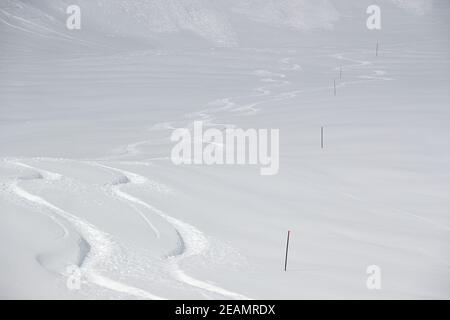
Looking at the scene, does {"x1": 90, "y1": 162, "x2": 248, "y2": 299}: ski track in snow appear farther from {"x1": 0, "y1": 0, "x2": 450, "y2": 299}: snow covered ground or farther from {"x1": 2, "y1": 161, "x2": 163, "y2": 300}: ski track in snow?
{"x1": 2, "y1": 161, "x2": 163, "y2": 300}: ski track in snow

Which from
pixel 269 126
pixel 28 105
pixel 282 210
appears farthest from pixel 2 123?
pixel 282 210

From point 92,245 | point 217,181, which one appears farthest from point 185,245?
point 217,181

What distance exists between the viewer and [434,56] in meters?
40.5

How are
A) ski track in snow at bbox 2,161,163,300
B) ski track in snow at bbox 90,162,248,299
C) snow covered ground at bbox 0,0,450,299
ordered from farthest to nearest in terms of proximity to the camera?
snow covered ground at bbox 0,0,450,299 → ski track in snow at bbox 90,162,248,299 → ski track in snow at bbox 2,161,163,300

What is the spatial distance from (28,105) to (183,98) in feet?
17.0

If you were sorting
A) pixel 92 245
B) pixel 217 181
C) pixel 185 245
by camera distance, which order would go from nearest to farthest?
pixel 92 245 → pixel 185 245 → pixel 217 181

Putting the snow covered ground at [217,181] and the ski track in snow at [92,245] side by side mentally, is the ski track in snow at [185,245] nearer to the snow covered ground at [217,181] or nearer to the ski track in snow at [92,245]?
the snow covered ground at [217,181]

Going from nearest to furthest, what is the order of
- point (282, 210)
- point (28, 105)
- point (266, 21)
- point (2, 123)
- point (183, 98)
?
point (282, 210), point (2, 123), point (28, 105), point (183, 98), point (266, 21)

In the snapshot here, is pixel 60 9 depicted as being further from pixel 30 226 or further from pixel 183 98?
pixel 30 226

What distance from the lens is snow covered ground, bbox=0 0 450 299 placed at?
882cm

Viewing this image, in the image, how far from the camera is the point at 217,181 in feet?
44.5

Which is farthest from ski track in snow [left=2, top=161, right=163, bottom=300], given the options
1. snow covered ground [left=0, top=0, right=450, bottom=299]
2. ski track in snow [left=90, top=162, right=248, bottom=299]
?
ski track in snow [left=90, top=162, right=248, bottom=299]

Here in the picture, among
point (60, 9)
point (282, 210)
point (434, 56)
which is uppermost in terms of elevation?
point (60, 9)

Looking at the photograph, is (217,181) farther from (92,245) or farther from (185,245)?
(92,245)
